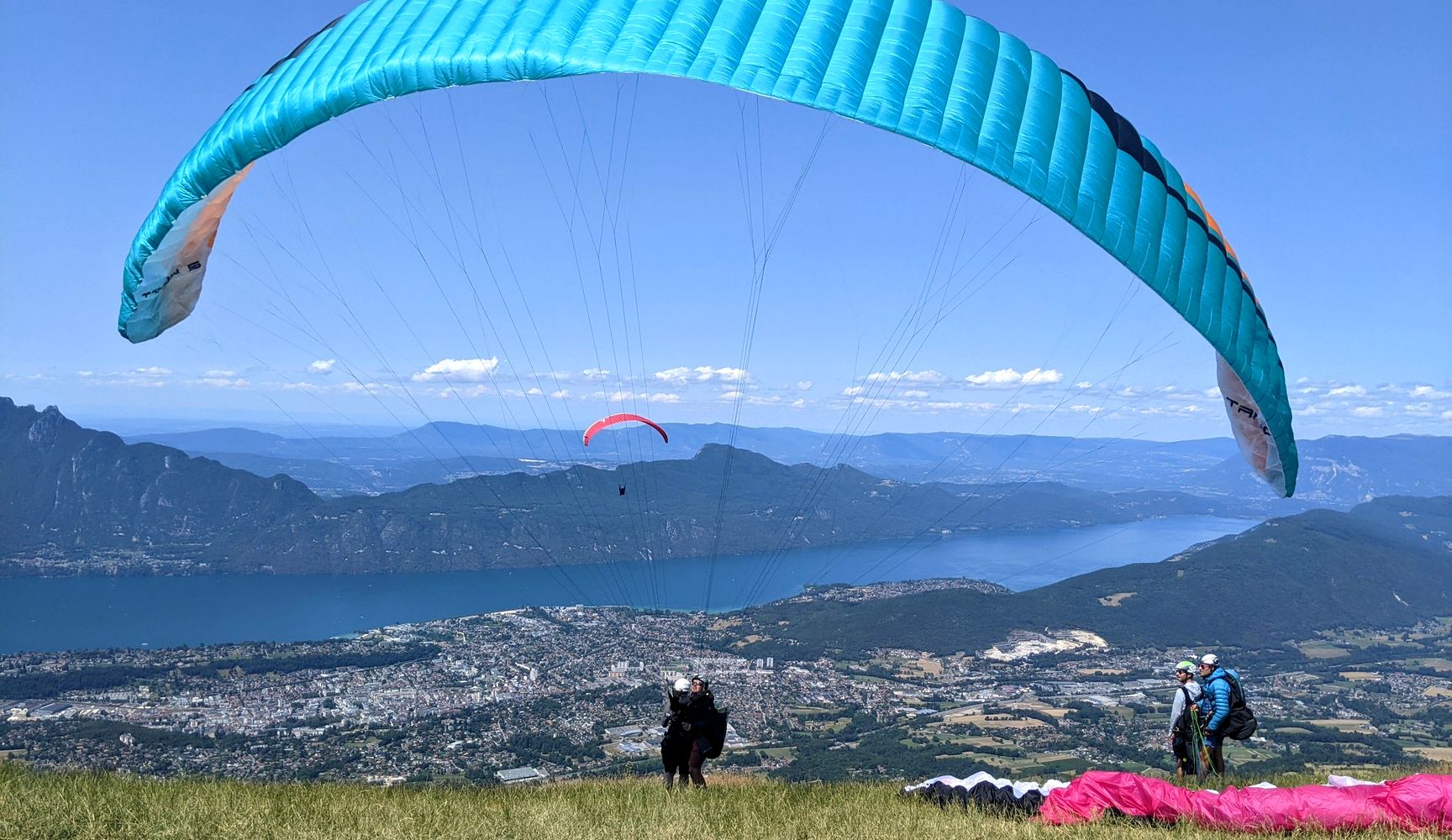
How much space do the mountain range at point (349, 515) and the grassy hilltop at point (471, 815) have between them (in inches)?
2900

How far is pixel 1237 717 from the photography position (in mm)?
7152

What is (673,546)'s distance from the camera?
348 feet

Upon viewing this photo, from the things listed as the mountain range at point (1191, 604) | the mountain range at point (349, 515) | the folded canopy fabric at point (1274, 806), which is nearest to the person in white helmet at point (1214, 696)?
the folded canopy fabric at point (1274, 806)

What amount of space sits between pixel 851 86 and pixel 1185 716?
225 inches

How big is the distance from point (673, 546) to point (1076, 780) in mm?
101520

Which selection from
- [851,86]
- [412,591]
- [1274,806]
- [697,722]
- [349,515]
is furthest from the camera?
[349,515]

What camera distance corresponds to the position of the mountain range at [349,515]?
93.0 m

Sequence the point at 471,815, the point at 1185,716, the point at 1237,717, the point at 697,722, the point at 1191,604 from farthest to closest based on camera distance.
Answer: the point at 1191,604, the point at 697,722, the point at 1185,716, the point at 1237,717, the point at 471,815

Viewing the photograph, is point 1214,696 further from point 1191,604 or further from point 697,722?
point 1191,604

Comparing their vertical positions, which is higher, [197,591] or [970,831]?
[970,831]

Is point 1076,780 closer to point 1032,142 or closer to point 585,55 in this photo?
point 1032,142

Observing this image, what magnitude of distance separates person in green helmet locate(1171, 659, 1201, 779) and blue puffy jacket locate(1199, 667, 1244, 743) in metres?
0.07

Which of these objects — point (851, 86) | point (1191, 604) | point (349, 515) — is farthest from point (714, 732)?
point (349, 515)

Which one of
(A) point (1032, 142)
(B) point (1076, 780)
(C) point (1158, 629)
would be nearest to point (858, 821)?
(B) point (1076, 780)
